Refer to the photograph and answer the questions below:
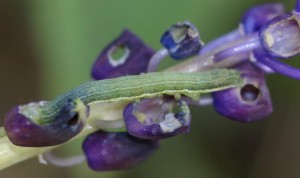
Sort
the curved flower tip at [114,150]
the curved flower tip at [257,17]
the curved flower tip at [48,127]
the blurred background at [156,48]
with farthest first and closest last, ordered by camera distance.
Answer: the blurred background at [156,48] → the curved flower tip at [257,17] → the curved flower tip at [114,150] → the curved flower tip at [48,127]

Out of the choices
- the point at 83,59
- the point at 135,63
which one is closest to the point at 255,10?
the point at 135,63

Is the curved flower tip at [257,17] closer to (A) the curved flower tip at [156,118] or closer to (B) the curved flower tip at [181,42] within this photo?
(B) the curved flower tip at [181,42]

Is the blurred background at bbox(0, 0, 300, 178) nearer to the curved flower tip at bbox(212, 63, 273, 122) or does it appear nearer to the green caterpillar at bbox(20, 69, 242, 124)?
the curved flower tip at bbox(212, 63, 273, 122)

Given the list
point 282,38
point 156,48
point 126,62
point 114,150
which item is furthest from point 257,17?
point 156,48

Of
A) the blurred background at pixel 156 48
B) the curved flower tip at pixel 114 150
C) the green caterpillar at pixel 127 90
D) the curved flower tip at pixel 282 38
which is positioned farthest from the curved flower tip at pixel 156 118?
the blurred background at pixel 156 48

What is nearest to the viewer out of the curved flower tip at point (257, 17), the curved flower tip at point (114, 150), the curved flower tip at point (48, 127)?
the curved flower tip at point (48, 127)

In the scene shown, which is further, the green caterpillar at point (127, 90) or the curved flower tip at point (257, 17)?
the curved flower tip at point (257, 17)

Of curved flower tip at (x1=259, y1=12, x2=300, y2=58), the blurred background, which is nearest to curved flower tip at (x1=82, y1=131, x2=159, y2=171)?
curved flower tip at (x1=259, y1=12, x2=300, y2=58)

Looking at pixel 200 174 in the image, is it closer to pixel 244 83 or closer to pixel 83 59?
pixel 83 59
